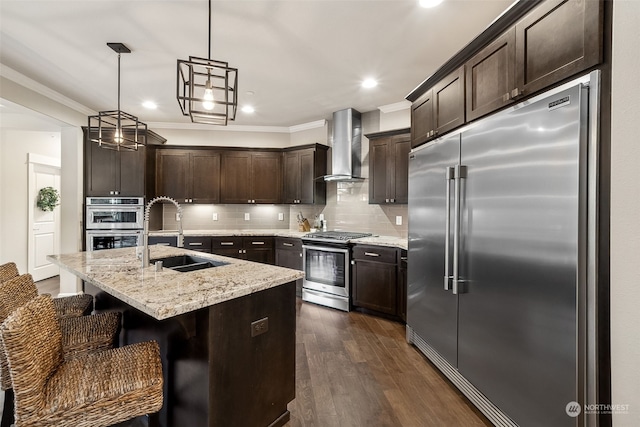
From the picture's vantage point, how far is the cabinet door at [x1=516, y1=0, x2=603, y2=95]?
1302mm

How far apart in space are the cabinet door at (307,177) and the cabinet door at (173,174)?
1876mm

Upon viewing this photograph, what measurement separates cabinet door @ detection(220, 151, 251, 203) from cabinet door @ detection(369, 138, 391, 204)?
210 centimetres

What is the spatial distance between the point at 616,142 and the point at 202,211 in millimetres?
5217

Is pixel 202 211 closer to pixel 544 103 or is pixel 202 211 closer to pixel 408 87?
pixel 408 87

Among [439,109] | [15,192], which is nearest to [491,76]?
[439,109]

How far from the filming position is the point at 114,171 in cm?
445

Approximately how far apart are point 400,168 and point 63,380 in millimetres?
3597

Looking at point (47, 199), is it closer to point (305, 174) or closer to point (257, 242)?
point (257, 242)

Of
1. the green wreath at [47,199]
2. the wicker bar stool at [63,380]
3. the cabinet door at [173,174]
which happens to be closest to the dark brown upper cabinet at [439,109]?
the wicker bar stool at [63,380]

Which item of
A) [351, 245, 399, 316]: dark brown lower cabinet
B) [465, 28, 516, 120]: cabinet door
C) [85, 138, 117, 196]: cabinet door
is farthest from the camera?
[85, 138, 117, 196]: cabinet door

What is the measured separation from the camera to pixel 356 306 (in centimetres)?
386

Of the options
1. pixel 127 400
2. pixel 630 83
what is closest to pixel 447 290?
pixel 630 83

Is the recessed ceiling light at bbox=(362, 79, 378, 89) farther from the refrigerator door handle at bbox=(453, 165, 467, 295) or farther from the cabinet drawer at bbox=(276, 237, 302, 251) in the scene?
the cabinet drawer at bbox=(276, 237, 302, 251)

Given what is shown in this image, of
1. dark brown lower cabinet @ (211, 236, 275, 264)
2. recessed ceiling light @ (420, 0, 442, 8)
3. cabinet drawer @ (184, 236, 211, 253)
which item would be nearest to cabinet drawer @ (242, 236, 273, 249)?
dark brown lower cabinet @ (211, 236, 275, 264)
